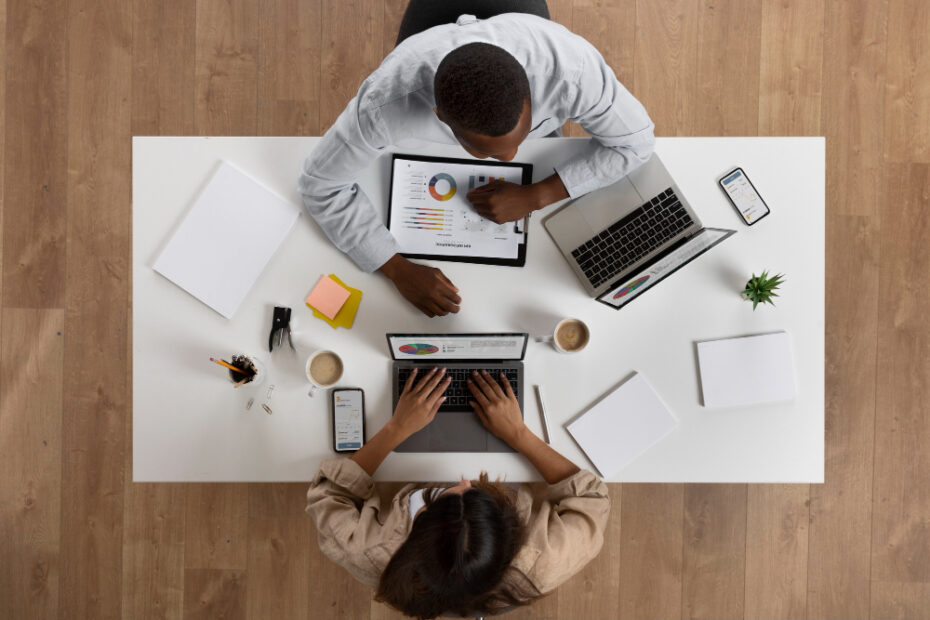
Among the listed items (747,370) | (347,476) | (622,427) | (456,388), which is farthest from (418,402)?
(747,370)

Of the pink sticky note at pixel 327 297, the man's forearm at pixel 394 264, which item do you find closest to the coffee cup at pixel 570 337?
the man's forearm at pixel 394 264

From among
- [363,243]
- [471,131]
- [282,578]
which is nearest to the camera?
[471,131]

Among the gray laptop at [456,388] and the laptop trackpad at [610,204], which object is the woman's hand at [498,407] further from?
the laptop trackpad at [610,204]

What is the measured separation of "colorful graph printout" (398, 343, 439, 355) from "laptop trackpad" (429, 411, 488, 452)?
0.46ft

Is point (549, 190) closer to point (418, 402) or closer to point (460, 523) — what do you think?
point (418, 402)

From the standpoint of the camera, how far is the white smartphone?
1.19 meters

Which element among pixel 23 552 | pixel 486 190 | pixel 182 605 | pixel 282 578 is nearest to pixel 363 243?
pixel 486 190

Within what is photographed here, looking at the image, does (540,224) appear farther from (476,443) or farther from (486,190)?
(476,443)

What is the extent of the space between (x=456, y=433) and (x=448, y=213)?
0.47 meters

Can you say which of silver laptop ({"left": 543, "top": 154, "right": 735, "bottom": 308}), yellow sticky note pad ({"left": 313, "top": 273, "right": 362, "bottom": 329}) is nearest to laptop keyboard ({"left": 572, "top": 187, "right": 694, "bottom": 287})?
silver laptop ({"left": 543, "top": 154, "right": 735, "bottom": 308})

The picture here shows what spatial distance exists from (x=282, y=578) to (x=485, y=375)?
45.1 inches

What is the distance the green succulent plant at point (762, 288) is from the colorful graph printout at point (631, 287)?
0.23 m

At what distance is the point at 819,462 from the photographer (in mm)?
1201

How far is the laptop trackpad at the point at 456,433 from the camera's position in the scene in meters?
1.21
